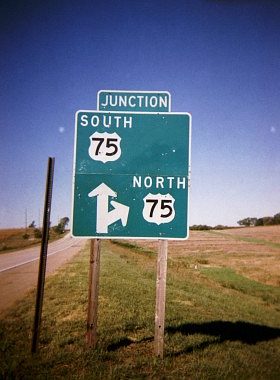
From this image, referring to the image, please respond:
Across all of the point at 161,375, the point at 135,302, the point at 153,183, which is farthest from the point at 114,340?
the point at 135,302

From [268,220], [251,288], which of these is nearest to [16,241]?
[251,288]

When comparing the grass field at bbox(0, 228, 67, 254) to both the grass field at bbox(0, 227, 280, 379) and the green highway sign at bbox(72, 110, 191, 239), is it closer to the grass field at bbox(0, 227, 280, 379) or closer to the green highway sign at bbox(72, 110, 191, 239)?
the grass field at bbox(0, 227, 280, 379)

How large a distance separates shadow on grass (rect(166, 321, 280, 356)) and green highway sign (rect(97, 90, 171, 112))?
12.8 feet

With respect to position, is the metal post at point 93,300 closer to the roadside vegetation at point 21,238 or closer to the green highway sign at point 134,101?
the green highway sign at point 134,101

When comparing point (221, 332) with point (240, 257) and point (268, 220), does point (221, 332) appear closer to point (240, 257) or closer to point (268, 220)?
point (240, 257)

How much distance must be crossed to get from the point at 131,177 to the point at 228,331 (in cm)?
A: 412

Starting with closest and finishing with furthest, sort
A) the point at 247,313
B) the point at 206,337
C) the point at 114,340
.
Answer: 1. the point at 114,340
2. the point at 206,337
3. the point at 247,313

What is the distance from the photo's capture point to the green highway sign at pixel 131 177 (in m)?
A: 4.66

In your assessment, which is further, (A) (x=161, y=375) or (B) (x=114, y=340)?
(B) (x=114, y=340)

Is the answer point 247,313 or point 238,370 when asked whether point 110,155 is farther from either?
point 247,313

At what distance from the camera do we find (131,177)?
4.74 m

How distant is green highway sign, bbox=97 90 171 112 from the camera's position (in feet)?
16.7

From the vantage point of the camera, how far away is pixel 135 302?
8797 mm

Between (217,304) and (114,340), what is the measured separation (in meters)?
5.75
